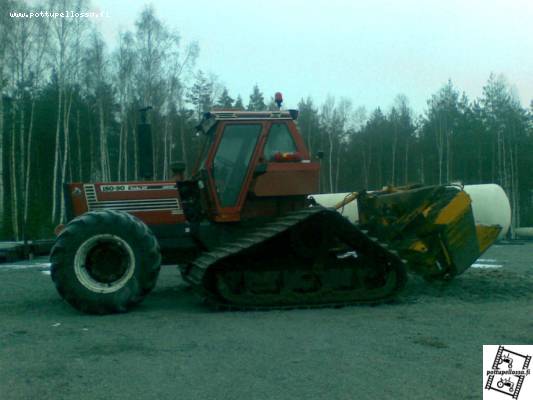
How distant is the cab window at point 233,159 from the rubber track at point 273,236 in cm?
64

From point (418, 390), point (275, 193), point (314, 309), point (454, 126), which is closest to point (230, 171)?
point (275, 193)

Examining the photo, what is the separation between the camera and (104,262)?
7.62 metres

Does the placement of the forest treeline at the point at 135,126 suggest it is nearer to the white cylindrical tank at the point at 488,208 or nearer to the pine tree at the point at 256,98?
the pine tree at the point at 256,98

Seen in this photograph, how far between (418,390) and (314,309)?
3.36 metres

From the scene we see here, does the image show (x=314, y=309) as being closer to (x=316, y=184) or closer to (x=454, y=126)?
(x=316, y=184)

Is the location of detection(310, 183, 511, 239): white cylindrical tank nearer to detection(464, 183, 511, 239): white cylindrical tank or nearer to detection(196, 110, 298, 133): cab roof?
detection(464, 183, 511, 239): white cylindrical tank

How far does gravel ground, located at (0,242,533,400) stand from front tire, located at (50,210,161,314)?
0.28 m

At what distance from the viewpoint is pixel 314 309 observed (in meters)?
7.66

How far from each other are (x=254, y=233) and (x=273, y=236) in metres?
0.60

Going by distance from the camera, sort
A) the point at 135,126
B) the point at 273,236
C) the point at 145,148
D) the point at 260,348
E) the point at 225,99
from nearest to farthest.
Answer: the point at 260,348 < the point at 273,236 < the point at 145,148 < the point at 135,126 < the point at 225,99

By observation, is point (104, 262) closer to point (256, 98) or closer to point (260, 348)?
point (260, 348)

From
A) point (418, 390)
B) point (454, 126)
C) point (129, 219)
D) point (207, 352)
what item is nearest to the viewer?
point (418, 390)

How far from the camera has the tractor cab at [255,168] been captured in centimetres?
824

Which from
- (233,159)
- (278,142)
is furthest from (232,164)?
(278,142)
